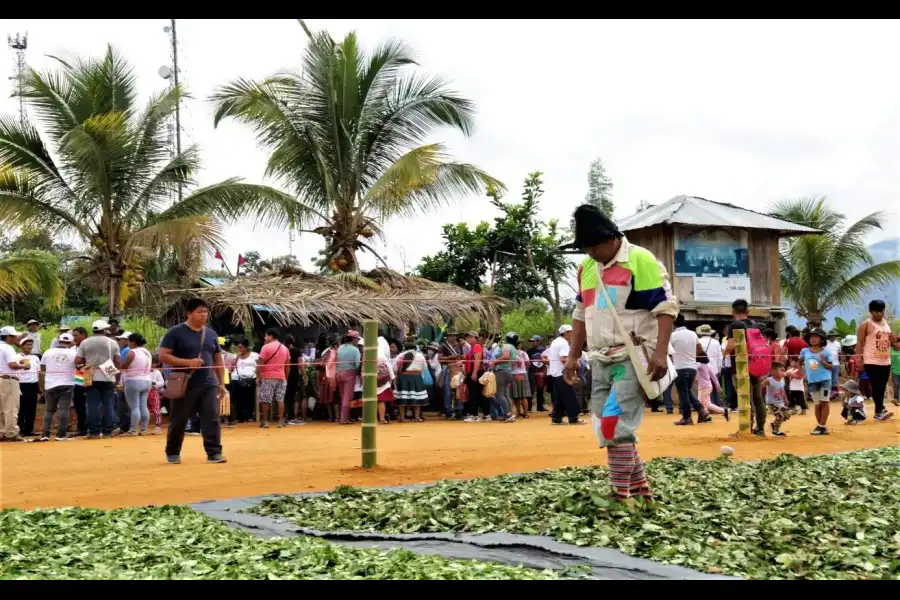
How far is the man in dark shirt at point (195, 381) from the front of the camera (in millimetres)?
10523

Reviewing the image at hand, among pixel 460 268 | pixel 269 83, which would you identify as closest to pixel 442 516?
pixel 269 83

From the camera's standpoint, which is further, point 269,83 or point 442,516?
point 269,83

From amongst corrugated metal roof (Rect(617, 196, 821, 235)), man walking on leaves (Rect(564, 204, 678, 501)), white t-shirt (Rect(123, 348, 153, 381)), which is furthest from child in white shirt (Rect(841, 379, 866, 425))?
white t-shirt (Rect(123, 348, 153, 381))

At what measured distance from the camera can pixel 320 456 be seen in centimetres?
1152

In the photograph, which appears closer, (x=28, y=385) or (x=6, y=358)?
(x=6, y=358)

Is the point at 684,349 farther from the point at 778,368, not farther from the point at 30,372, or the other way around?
the point at 30,372

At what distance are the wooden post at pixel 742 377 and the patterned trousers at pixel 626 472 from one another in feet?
22.4

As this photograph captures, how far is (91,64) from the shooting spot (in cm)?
2003

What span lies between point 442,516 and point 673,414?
14.7m

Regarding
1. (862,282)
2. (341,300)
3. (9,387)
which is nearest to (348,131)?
(341,300)

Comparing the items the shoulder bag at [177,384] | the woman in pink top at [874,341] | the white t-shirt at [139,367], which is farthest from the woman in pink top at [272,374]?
the woman in pink top at [874,341]

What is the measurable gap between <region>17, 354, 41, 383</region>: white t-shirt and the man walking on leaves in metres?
11.7

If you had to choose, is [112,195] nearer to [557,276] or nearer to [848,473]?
[557,276]

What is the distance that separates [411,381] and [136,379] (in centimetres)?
531
